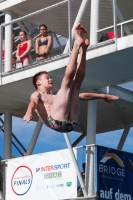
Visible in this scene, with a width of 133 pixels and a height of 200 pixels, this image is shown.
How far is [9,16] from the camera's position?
875 inches

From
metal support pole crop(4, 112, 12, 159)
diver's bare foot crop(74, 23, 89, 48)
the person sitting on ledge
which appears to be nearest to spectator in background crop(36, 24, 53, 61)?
metal support pole crop(4, 112, 12, 159)

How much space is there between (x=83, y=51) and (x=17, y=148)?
580 inches

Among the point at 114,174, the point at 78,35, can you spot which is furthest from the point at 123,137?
the point at 78,35

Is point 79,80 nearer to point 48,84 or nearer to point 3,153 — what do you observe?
point 48,84

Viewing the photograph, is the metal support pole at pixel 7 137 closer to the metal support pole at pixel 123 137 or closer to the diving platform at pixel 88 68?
the diving platform at pixel 88 68

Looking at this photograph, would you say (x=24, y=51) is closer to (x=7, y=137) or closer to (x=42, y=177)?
(x=42, y=177)

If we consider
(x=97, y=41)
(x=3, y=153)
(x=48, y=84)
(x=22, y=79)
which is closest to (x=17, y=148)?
(x=3, y=153)

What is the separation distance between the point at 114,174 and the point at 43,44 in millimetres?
4179

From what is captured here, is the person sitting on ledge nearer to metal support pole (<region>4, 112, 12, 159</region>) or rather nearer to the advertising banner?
the advertising banner

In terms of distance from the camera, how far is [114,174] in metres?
19.0

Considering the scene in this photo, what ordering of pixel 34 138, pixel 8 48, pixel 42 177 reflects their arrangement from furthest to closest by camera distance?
pixel 34 138, pixel 8 48, pixel 42 177

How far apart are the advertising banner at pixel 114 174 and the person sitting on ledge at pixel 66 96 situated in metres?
7.57

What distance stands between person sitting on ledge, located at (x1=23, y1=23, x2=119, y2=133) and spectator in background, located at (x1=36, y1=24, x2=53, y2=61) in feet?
24.4

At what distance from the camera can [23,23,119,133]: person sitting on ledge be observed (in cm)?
1064
